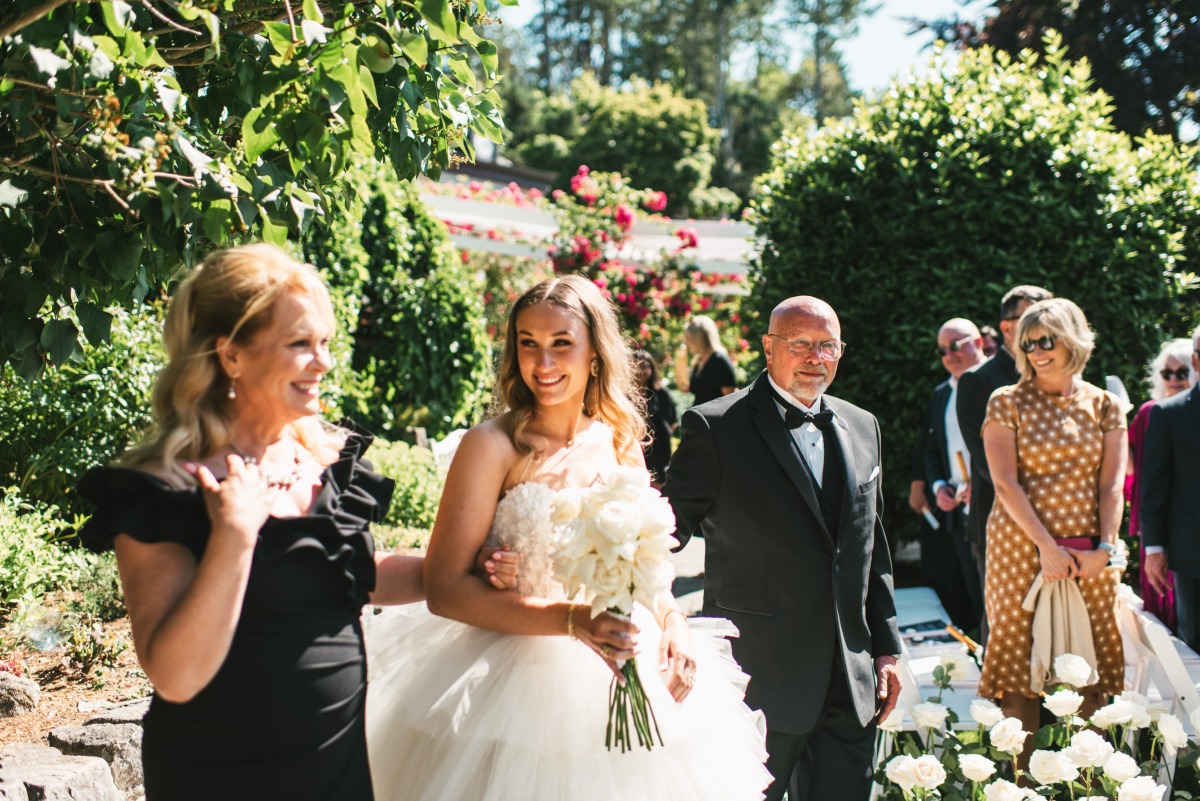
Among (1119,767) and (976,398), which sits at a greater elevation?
(976,398)

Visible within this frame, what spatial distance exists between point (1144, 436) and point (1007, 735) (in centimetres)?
270

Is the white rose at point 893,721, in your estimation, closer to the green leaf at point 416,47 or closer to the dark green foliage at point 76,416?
the green leaf at point 416,47

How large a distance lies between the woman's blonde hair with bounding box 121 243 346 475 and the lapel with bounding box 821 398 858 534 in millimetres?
1981

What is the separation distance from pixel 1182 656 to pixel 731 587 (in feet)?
8.28

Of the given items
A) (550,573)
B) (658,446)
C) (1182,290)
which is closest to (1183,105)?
(1182,290)

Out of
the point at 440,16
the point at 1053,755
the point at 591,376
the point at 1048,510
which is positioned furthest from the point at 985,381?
the point at 440,16

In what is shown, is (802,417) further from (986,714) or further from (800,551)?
(986,714)

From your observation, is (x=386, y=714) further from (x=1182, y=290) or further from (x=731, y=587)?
(x=1182, y=290)

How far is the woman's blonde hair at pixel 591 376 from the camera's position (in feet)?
9.11

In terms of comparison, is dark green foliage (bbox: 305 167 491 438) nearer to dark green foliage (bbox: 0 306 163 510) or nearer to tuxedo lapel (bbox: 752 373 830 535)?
dark green foliage (bbox: 0 306 163 510)

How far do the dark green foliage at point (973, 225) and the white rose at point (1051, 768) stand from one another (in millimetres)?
4506

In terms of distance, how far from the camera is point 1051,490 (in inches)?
179

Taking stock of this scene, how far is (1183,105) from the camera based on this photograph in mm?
16234

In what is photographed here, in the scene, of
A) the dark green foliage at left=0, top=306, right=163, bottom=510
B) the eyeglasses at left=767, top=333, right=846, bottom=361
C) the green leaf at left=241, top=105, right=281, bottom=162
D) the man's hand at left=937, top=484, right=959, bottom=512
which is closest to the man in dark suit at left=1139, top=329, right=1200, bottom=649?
the man's hand at left=937, top=484, right=959, bottom=512
